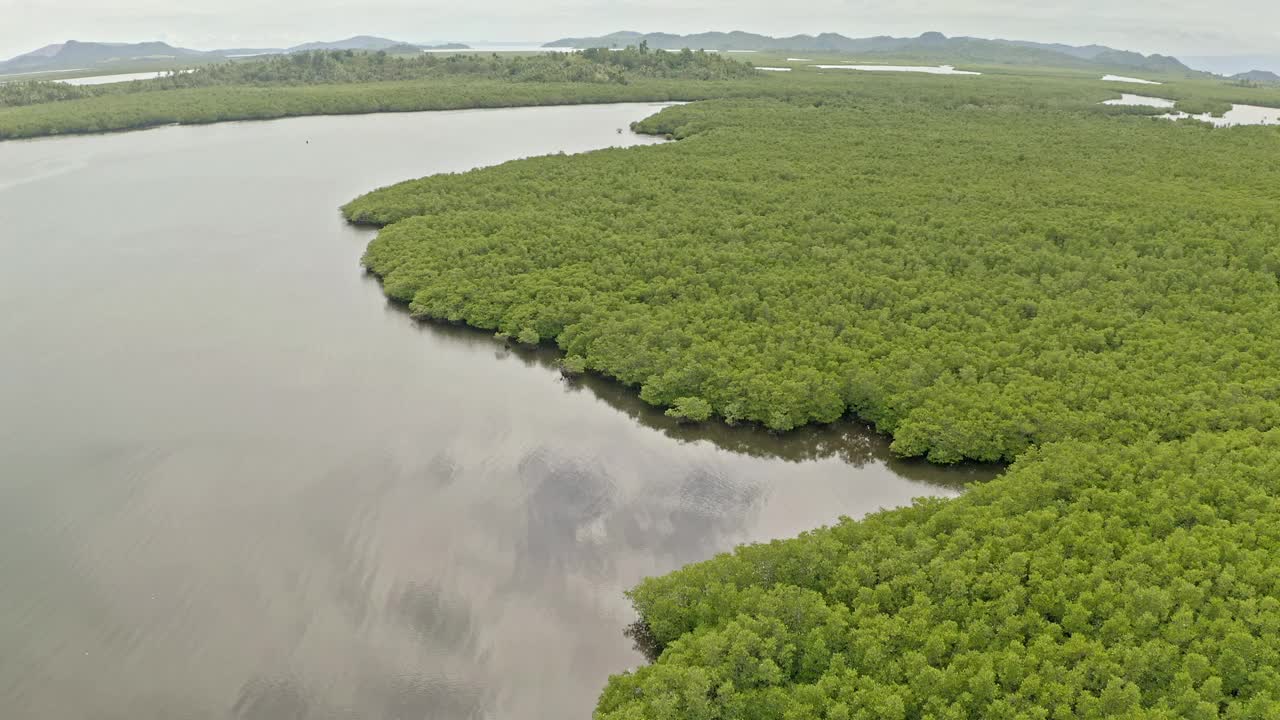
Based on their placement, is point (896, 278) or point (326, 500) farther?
point (896, 278)

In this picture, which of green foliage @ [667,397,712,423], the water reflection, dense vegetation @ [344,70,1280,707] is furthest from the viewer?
green foliage @ [667,397,712,423]

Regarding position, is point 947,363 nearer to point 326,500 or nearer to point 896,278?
point 896,278

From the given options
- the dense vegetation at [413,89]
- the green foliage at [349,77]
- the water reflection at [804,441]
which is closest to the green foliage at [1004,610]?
the water reflection at [804,441]


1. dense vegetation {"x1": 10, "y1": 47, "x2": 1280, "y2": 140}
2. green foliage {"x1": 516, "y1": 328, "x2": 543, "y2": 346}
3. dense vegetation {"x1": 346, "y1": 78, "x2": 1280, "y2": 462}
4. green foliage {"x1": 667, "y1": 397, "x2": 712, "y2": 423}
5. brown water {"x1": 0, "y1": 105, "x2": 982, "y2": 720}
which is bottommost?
brown water {"x1": 0, "y1": 105, "x2": 982, "y2": 720}

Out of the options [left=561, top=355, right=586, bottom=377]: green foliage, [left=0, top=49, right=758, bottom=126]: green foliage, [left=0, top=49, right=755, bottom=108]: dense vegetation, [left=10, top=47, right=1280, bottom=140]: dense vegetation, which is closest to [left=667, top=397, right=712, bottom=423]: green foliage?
[left=561, top=355, right=586, bottom=377]: green foliage

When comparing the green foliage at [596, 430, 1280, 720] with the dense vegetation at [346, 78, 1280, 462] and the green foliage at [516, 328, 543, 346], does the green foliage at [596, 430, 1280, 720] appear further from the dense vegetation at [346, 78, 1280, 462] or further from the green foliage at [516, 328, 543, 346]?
the green foliage at [516, 328, 543, 346]

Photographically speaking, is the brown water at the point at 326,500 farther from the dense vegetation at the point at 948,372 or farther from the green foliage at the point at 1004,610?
the green foliage at the point at 1004,610

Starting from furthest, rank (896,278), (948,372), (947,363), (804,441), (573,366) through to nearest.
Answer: (896,278), (573,366), (947,363), (948,372), (804,441)

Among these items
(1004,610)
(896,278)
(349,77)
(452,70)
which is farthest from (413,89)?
(1004,610)
